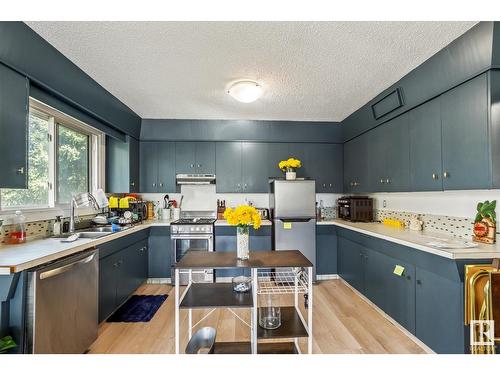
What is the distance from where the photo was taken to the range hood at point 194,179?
397cm

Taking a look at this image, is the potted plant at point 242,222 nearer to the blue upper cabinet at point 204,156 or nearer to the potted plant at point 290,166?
the potted plant at point 290,166

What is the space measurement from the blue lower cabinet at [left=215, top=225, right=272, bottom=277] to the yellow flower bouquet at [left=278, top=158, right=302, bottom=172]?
0.95m

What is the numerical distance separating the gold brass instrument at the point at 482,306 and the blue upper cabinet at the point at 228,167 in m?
2.97

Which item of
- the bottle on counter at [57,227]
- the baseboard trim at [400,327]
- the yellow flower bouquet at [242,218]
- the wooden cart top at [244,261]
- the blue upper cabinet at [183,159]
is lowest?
the baseboard trim at [400,327]

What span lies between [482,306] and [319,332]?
128 cm

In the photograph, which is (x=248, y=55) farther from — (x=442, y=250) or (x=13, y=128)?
(x=442, y=250)

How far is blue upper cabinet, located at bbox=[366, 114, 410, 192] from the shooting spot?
2.65m

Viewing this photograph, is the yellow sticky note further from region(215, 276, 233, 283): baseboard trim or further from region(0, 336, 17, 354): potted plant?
region(0, 336, 17, 354): potted plant

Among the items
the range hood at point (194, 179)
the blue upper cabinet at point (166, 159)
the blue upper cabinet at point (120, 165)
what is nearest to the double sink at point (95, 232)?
the blue upper cabinet at point (120, 165)

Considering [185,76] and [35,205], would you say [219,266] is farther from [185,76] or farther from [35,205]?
[35,205]

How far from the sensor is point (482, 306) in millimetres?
1536

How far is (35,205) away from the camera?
2438mm

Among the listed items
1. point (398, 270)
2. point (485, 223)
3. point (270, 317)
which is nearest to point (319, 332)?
point (270, 317)
